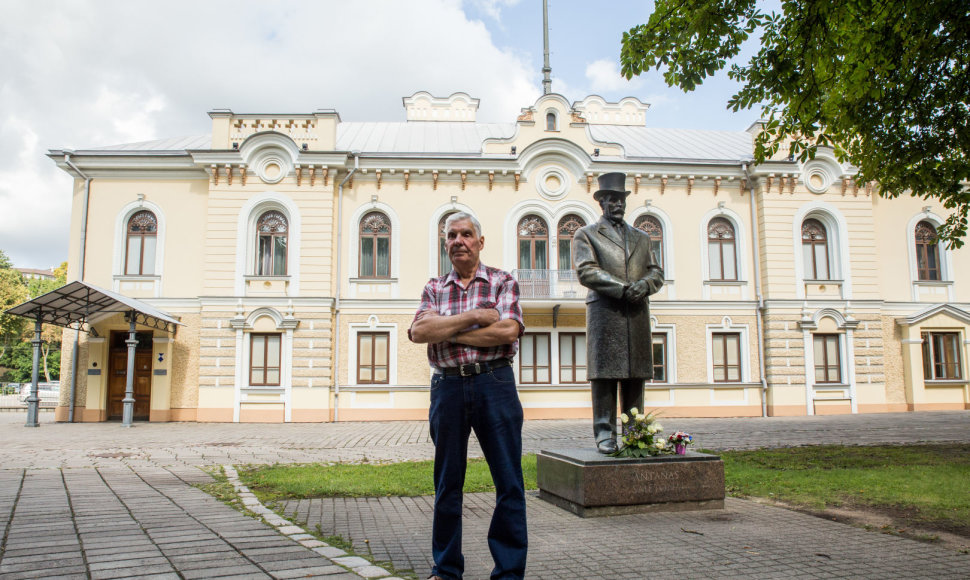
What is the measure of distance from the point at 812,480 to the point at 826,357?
15.3 m

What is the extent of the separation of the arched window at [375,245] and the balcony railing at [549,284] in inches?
161

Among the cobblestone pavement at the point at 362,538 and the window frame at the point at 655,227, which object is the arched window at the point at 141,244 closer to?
the cobblestone pavement at the point at 362,538

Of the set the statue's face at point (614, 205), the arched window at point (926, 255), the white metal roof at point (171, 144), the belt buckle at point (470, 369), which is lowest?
the belt buckle at point (470, 369)

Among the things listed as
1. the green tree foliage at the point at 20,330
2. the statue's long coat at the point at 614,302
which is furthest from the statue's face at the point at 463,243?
the green tree foliage at the point at 20,330

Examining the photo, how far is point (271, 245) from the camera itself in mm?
20031

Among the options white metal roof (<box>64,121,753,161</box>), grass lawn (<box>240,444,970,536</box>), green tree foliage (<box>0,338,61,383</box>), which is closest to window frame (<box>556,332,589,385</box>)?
white metal roof (<box>64,121,753,161</box>)

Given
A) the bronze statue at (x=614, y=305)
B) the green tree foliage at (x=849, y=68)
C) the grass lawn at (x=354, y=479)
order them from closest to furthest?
the bronze statue at (x=614, y=305), the grass lawn at (x=354, y=479), the green tree foliage at (x=849, y=68)

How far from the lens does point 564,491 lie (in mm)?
5668

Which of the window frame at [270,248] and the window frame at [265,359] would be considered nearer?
the window frame at [265,359]

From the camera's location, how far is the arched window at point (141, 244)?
1994 centimetres

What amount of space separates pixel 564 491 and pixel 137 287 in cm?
1810

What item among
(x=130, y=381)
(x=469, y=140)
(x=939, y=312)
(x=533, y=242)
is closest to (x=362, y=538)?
(x=130, y=381)

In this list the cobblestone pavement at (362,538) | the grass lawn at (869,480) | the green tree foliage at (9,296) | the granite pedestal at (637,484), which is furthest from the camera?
the green tree foliage at (9,296)

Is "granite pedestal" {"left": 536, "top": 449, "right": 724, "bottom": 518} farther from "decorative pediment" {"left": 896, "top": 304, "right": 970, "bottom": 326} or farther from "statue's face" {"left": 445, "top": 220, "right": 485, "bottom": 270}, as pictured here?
"decorative pediment" {"left": 896, "top": 304, "right": 970, "bottom": 326}
